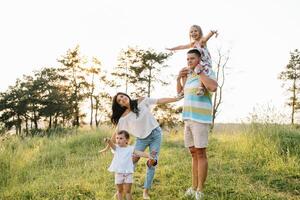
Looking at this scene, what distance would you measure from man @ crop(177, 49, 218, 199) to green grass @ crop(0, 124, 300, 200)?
0.70 metres

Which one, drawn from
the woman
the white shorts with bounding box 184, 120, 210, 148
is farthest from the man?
the woman

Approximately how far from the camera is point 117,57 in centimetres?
3356

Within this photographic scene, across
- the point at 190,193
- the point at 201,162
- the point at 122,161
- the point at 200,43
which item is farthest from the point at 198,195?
the point at 200,43

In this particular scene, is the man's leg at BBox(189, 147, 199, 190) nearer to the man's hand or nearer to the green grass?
the green grass

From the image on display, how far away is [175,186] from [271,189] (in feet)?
4.56

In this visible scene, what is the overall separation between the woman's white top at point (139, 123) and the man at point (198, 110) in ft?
1.66

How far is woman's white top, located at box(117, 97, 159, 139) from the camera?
5430 mm

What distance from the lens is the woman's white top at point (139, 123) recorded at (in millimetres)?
5430

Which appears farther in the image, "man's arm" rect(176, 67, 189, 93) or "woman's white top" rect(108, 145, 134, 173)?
"man's arm" rect(176, 67, 189, 93)

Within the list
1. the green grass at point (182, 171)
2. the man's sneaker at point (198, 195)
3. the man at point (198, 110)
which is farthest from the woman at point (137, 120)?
the green grass at point (182, 171)

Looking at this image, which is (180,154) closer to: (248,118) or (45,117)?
(248,118)

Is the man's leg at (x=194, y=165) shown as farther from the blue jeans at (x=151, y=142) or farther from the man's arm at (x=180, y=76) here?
the man's arm at (x=180, y=76)

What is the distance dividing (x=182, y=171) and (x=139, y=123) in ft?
7.26

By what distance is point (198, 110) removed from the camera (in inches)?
201
